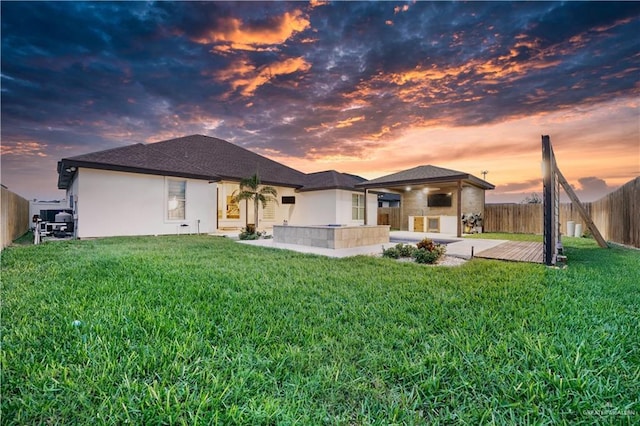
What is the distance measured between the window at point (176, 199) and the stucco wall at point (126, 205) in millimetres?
188

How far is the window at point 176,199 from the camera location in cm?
1364

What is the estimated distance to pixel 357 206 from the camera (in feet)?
67.3

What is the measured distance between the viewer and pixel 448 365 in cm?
212

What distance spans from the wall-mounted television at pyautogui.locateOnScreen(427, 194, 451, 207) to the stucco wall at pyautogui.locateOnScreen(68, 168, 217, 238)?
15.0m

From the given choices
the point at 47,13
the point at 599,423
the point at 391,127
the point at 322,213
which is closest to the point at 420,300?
the point at 599,423

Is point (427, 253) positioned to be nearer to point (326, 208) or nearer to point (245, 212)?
point (326, 208)

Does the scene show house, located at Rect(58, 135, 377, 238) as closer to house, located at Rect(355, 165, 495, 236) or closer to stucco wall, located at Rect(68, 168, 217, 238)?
stucco wall, located at Rect(68, 168, 217, 238)

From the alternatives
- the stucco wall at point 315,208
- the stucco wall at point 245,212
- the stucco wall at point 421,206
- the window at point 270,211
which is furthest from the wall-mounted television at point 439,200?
the window at point 270,211

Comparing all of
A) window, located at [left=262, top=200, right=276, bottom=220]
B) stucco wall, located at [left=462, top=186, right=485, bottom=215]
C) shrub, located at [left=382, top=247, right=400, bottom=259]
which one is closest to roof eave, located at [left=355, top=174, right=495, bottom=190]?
stucco wall, located at [left=462, top=186, right=485, bottom=215]

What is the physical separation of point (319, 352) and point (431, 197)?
19.1 metres

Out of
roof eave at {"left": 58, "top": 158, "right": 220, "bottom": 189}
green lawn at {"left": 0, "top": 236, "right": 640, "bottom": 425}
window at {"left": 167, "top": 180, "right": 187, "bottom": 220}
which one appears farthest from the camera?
window at {"left": 167, "top": 180, "right": 187, "bottom": 220}

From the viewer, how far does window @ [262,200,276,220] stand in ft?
62.7

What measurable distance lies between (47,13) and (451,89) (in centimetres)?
1299

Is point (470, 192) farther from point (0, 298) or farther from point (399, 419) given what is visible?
point (0, 298)
